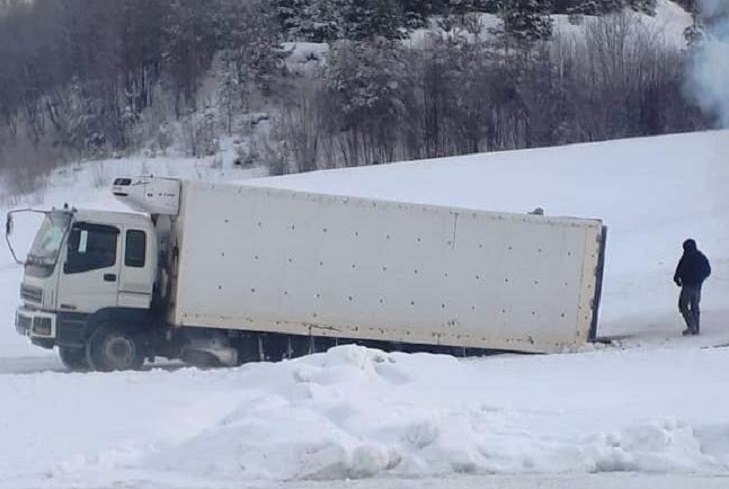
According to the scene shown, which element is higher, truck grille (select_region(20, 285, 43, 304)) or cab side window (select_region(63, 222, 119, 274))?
cab side window (select_region(63, 222, 119, 274))

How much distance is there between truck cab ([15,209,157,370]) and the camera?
18391 millimetres

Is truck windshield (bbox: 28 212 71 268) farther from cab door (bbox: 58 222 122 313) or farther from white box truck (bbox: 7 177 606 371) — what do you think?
cab door (bbox: 58 222 122 313)

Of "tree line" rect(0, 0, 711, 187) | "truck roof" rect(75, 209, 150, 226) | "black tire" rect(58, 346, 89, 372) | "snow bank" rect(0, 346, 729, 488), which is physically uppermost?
"tree line" rect(0, 0, 711, 187)

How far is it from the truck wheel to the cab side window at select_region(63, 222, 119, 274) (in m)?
0.99

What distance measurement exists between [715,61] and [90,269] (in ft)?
71.6

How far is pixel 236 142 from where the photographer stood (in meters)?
61.9

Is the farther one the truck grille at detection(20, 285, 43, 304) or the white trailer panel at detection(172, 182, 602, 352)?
the white trailer panel at detection(172, 182, 602, 352)

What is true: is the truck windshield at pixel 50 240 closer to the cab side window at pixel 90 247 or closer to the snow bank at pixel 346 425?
the cab side window at pixel 90 247

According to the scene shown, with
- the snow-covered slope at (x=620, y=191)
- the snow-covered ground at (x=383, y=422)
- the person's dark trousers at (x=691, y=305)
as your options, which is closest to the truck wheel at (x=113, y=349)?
the snow-covered ground at (x=383, y=422)

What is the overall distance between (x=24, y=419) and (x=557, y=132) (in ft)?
147

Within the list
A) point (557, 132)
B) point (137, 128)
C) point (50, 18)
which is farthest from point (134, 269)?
point (50, 18)

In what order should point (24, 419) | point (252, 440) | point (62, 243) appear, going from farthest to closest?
1. point (62, 243)
2. point (24, 419)
3. point (252, 440)

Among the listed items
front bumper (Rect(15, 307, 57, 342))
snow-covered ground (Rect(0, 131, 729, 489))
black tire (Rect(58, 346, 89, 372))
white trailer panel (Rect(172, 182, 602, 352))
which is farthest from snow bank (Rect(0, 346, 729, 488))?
white trailer panel (Rect(172, 182, 602, 352))

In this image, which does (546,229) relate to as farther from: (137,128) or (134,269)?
(137,128)
